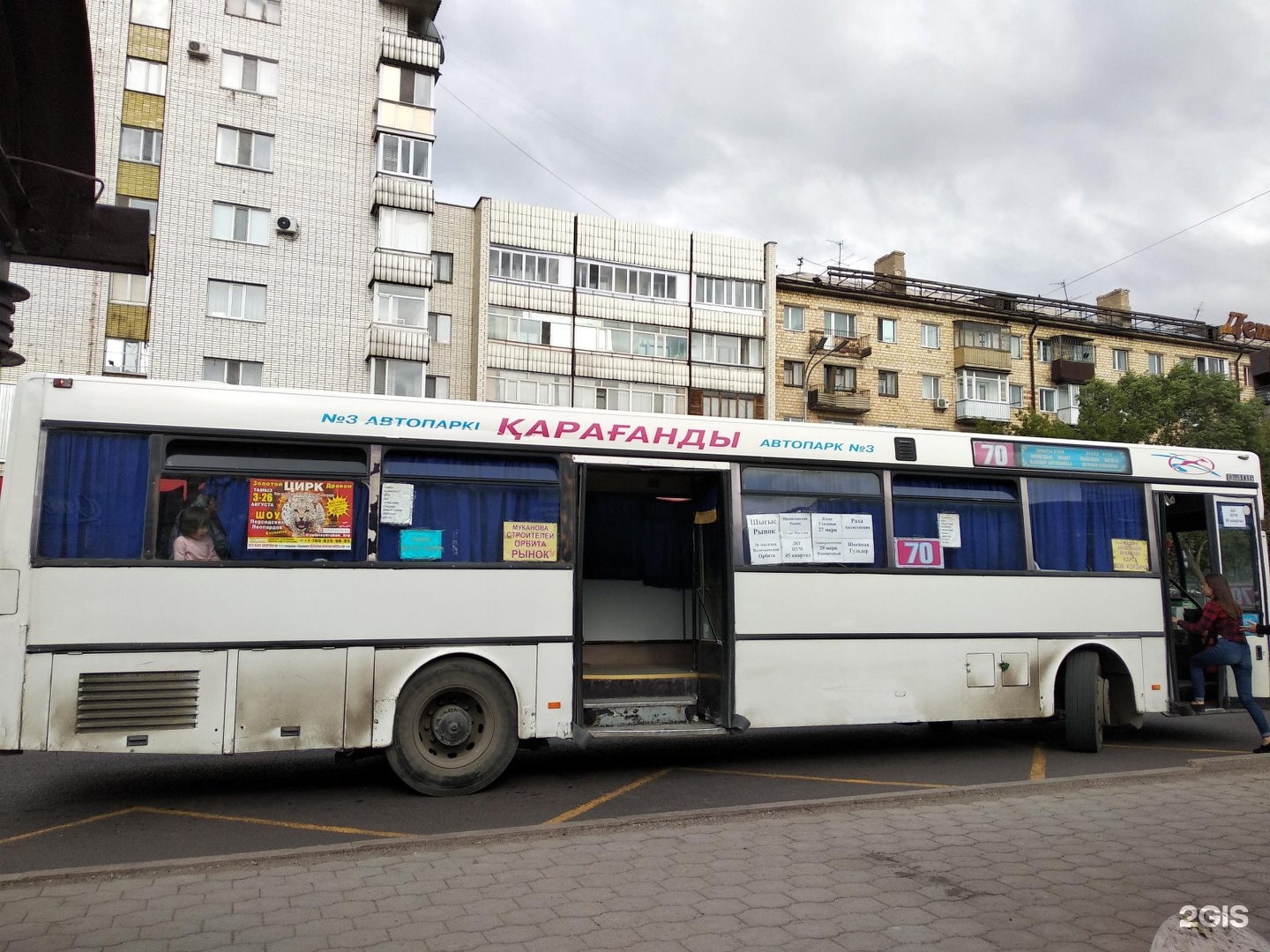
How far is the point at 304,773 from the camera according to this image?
8938 mm

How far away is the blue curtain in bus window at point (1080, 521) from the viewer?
1002 centimetres

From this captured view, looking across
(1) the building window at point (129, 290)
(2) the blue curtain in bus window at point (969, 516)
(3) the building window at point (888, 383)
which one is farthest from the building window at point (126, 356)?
(3) the building window at point (888, 383)

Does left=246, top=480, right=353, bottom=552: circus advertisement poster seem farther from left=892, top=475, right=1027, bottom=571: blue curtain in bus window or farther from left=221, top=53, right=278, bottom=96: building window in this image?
left=221, top=53, right=278, bottom=96: building window

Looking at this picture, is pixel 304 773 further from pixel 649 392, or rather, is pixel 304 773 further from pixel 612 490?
pixel 649 392

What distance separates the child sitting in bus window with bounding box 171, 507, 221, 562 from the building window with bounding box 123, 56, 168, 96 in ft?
A: 95.8

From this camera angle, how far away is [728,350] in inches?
1602

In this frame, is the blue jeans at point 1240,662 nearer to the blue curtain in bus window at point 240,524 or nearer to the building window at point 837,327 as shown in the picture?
the blue curtain in bus window at point 240,524

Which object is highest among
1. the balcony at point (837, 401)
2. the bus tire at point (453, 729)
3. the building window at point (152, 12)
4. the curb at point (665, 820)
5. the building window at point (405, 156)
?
the building window at point (152, 12)

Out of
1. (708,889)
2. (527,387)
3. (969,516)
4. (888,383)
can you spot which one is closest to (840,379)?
(888,383)

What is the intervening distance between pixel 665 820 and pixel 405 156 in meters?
31.4

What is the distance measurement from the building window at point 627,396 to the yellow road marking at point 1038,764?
27737mm

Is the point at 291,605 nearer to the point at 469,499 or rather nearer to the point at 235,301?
the point at 469,499

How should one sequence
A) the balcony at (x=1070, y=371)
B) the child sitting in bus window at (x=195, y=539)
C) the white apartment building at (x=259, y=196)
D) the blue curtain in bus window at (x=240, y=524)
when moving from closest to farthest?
the child sitting in bus window at (x=195, y=539) < the blue curtain in bus window at (x=240, y=524) < the white apartment building at (x=259, y=196) < the balcony at (x=1070, y=371)

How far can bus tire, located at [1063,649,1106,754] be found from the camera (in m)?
9.73
